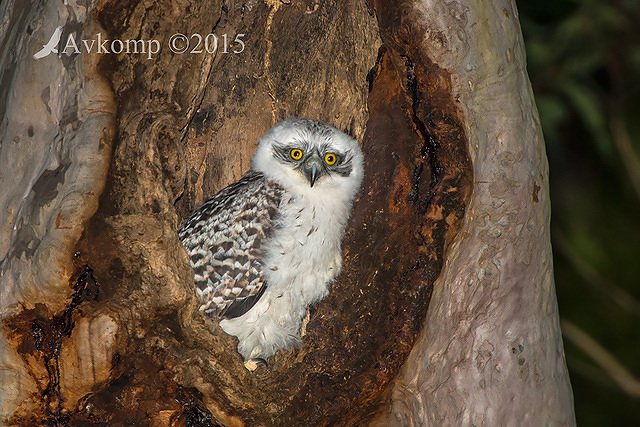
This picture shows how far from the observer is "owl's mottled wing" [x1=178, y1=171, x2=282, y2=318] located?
3688 millimetres

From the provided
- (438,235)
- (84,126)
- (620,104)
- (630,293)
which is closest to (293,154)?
(438,235)

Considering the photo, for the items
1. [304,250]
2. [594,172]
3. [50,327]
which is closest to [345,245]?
[304,250]

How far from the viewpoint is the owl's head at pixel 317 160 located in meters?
3.95

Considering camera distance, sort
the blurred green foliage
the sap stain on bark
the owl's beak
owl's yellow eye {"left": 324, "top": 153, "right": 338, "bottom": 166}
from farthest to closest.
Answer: the blurred green foliage → owl's yellow eye {"left": 324, "top": 153, "right": 338, "bottom": 166} → the owl's beak → the sap stain on bark

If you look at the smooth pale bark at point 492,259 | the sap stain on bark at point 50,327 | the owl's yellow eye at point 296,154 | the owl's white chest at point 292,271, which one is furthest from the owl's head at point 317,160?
the sap stain on bark at point 50,327

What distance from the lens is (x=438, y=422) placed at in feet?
10.9

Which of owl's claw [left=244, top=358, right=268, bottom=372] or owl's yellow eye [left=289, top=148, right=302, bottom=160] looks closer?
owl's claw [left=244, top=358, right=268, bottom=372]

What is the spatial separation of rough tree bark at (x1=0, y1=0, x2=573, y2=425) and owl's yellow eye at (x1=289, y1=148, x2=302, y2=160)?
444mm

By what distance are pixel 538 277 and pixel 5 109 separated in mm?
2914

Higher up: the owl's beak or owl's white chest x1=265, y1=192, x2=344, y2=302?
the owl's beak

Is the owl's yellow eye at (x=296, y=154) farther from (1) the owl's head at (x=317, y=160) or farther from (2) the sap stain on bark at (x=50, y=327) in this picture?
(2) the sap stain on bark at (x=50, y=327)

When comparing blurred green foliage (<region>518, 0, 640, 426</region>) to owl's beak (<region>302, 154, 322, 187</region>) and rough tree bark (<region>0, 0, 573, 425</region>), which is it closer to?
owl's beak (<region>302, 154, 322, 187</region>)

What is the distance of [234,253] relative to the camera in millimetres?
3713

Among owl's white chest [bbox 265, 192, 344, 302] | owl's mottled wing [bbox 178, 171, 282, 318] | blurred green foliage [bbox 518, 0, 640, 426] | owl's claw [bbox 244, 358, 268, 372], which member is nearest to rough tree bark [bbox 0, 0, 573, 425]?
owl's white chest [bbox 265, 192, 344, 302]
